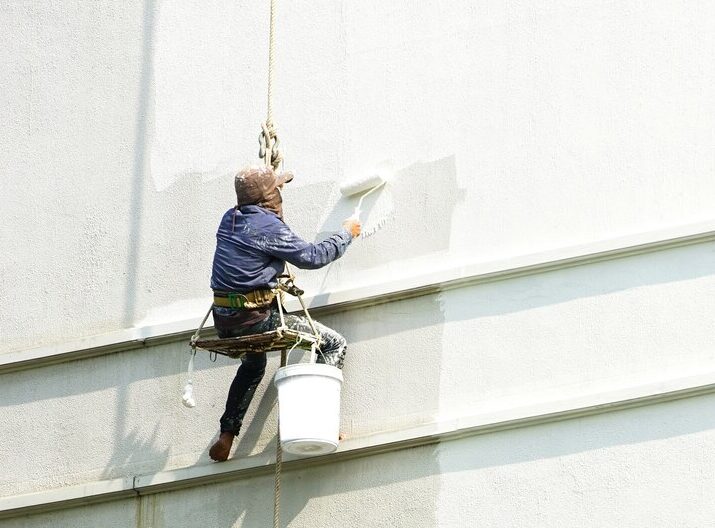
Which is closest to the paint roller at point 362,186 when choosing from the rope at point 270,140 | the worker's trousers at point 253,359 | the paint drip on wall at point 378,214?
the paint drip on wall at point 378,214

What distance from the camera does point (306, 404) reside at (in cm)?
838

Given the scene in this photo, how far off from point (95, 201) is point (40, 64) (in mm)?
1028

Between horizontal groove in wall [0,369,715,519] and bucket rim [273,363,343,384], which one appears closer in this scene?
horizontal groove in wall [0,369,715,519]

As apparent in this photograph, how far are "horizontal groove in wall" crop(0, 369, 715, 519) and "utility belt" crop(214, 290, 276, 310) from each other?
0.88 m

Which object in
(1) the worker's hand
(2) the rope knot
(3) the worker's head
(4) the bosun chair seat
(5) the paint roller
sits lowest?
(4) the bosun chair seat

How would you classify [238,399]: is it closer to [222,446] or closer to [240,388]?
[240,388]

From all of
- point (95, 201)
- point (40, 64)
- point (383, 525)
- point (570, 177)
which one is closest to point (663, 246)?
point (570, 177)

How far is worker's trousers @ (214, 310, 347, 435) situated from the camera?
8.66 metres

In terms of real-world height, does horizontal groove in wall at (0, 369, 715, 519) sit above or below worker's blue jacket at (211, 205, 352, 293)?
below

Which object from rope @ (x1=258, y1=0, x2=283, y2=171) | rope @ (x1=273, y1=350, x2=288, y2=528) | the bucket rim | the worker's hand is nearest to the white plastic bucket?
the bucket rim

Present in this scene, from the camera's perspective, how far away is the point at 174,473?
9039 mm

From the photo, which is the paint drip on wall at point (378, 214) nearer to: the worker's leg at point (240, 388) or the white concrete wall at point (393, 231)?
the white concrete wall at point (393, 231)

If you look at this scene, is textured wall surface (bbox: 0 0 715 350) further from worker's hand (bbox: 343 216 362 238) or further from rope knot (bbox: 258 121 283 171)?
rope knot (bbox: 258 121 283 171)

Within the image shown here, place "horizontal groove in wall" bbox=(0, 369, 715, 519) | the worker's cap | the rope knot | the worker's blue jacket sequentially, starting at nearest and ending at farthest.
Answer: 1. "horizontal groove in wall" bbox=(0, 369, 715, 519)
2. the worker's blue jacket
3. the worker's cap
4. the rope knot
